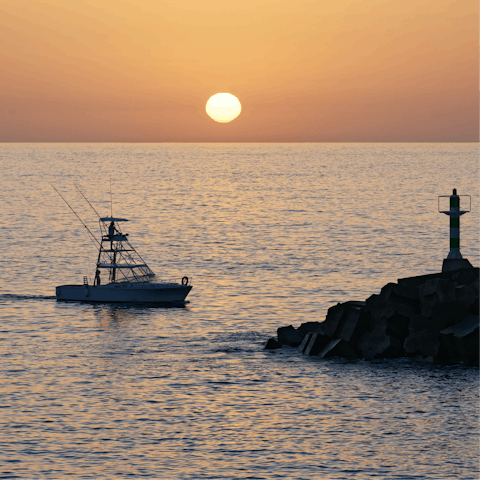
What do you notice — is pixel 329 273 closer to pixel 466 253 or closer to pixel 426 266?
pixel 426 266

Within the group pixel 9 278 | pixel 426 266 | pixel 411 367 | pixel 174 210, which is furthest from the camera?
pixel 174 210

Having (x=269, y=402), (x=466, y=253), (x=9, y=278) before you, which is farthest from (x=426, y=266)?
(x=269, y=402)

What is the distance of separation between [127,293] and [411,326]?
933 inches

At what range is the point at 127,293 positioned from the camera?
58.0 meters

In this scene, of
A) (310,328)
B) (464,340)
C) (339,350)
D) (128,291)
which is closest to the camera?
(464,340)

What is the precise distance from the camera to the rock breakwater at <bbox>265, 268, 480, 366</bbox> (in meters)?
38.9

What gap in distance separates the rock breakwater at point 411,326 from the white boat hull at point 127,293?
17.1 m

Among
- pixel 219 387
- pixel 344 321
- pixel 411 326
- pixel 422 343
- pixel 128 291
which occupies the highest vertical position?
pixel 128 291

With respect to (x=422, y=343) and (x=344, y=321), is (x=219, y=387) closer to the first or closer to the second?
(x=344, y=321)

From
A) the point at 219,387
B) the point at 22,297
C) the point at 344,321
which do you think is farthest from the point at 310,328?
the point at 22,297

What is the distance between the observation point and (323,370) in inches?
1526

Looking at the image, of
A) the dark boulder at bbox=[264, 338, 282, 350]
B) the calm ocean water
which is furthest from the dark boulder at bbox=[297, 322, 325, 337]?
the calm ocean water

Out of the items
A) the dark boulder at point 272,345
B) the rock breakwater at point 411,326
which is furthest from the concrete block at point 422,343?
the dark boulder at point 272,345

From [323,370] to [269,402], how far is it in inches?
204
